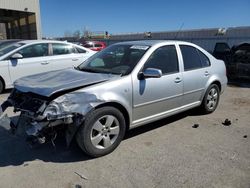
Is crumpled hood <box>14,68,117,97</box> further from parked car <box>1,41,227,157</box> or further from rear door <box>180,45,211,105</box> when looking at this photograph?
rear door <box>180,45,211,105</box>

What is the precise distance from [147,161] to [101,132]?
74cm

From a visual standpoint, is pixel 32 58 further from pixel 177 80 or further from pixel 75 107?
pixel 75 107

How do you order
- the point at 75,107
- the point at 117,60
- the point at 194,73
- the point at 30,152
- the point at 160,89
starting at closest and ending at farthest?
the point at 75,107, the point at 30,152, the point at 160,89, the point at 117,60, the point at 194,73

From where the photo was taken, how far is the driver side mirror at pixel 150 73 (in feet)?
13.4

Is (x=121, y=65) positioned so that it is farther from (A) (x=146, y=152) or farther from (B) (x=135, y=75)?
(A) (x=146, y=152)

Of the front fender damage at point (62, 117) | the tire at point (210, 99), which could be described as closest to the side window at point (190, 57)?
the tire at point (210, 99)

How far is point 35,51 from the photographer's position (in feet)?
26.8

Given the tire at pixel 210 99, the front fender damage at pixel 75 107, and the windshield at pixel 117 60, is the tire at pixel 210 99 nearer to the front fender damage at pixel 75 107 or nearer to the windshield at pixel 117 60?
the windshield at pixel 117 60

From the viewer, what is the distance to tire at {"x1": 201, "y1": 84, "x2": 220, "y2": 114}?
5.67 meters

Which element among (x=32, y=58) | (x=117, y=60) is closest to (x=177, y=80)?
(x=117, y=60)

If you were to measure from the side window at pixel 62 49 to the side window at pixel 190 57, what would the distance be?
15.5ft

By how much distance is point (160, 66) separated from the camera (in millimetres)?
4621

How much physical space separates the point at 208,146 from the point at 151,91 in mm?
1225

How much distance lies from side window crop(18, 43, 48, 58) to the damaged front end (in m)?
4.70
